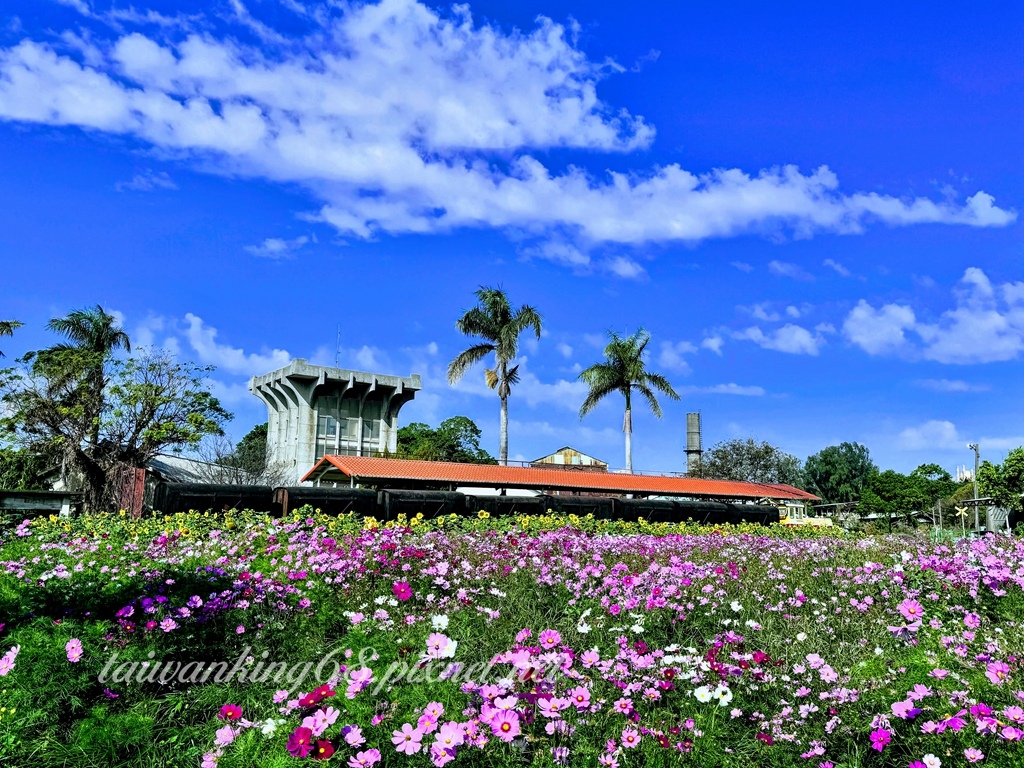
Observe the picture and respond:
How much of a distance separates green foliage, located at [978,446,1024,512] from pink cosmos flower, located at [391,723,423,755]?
163 ft

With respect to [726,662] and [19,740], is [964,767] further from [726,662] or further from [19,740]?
[19,740]

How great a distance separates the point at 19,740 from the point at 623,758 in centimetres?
261

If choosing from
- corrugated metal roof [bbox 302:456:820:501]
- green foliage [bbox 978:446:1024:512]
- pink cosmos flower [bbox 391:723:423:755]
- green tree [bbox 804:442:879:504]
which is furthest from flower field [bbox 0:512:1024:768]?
green tree [bbox 804:442:879:504]

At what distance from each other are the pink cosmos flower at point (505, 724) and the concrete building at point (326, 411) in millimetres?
48839

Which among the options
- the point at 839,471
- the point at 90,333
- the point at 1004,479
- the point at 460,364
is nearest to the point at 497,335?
the point at 460,364

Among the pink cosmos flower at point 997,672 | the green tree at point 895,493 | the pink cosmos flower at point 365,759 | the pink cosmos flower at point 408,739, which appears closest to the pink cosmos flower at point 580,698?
the pink cosmos flower at point 408,739

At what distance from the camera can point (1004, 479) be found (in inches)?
1855

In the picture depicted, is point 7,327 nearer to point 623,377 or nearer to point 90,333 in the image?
point 90,333

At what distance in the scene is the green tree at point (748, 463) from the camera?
190ft

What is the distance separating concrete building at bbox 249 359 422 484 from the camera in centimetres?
5178

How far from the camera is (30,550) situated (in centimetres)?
865

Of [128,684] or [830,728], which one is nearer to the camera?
[830,728]

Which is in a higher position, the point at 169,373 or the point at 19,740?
the point at 169,373

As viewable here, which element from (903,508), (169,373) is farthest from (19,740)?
(903,508)
